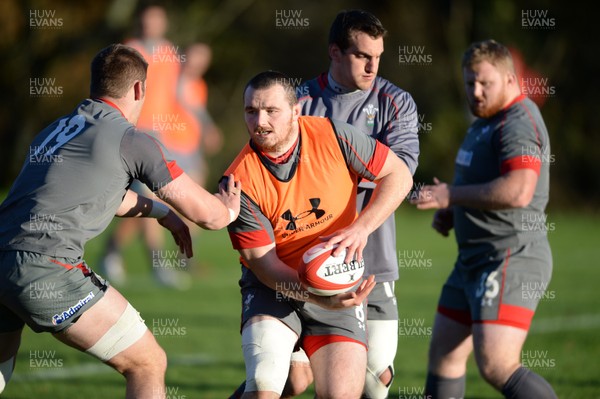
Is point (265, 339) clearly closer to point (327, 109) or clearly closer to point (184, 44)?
point (327, 109)

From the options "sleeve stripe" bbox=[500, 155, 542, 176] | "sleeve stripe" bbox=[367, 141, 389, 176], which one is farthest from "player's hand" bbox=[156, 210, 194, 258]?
"sleeve stripe" bbox=[500, 155, 542, 176]

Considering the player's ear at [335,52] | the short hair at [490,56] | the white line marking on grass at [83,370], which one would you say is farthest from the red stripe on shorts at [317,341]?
the white line marking on grass at [83,370]

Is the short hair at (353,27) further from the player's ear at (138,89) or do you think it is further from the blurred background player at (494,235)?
the player's ear at (138,89)

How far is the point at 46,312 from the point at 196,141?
27.2 ft

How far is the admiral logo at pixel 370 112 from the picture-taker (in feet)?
17.7

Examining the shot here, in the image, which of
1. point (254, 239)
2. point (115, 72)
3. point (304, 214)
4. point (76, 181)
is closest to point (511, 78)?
point (304, 214)

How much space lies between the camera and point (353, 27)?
5266 millimetres

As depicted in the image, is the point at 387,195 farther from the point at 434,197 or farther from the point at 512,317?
the point at 512,317

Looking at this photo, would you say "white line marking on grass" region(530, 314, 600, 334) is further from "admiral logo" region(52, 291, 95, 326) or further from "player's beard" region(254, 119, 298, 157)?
"admiral logo" region(52, 291, 95, 326)

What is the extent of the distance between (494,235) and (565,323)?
4.37m

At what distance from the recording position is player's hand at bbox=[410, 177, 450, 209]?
5164 mm

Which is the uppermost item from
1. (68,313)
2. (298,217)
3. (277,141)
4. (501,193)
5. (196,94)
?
(196,94)

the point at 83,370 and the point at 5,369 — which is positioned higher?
the point at 5,369

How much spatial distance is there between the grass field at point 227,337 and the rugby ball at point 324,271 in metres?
2.10
